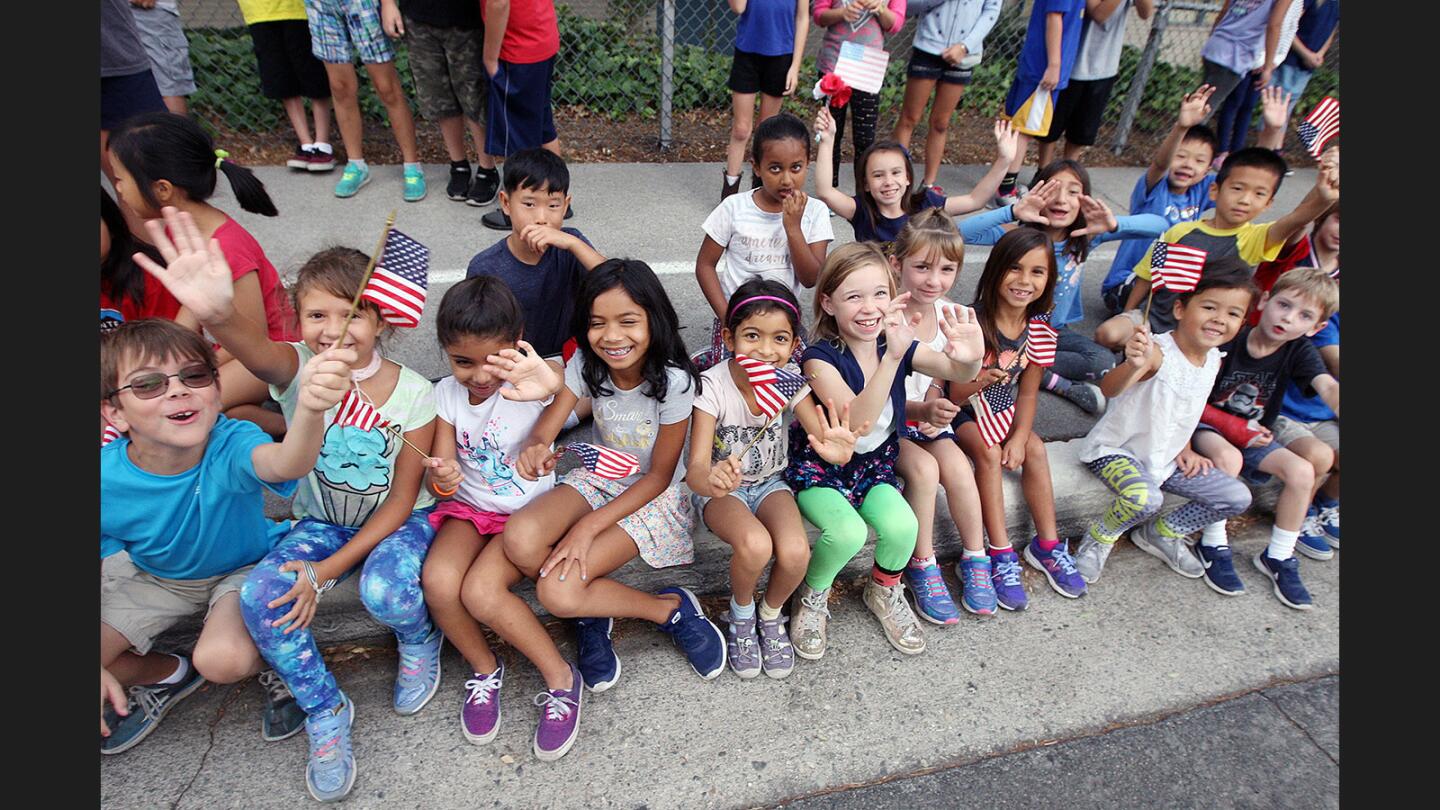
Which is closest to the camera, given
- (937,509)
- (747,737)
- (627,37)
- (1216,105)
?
(747,737)

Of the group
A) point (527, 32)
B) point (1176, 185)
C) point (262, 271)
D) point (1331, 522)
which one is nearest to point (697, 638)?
point (262, 271)

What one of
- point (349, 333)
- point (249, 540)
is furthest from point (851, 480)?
point (249, 540)

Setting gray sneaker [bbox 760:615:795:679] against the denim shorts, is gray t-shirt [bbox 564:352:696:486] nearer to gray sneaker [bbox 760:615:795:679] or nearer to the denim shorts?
the denim shorts

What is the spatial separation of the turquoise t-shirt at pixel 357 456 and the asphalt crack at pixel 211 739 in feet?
1.83

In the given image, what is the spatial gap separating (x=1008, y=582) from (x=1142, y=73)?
5.74 meters

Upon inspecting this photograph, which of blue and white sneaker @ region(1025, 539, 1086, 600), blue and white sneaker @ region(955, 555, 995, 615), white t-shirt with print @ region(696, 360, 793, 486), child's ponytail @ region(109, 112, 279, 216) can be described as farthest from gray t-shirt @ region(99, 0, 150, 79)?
blue and white sneaker @ region(1025, 539, 1086, 600)

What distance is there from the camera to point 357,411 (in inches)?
79.4

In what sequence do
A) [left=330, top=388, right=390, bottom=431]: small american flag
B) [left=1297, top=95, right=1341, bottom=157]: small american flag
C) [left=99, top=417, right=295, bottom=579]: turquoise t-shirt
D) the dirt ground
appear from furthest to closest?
1. the dirt ground
2. [left=1297, top=95, right=1341, bottom=157]: small american flag
3. [left=330, top=388, right=390, bottom=431]: small american flag
4. [left=99, top=417, right=295, bottom=579]: turquoise t-shirt

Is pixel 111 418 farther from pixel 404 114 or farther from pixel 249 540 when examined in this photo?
pixel 404 114

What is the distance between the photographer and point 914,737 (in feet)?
7.36

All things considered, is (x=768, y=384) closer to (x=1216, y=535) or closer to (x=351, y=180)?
(x=1216, y=535)

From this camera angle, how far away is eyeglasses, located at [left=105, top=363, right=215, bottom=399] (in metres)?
1.74

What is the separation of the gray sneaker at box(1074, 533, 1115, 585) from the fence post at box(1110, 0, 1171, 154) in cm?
533

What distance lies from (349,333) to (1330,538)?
12.6 ft
